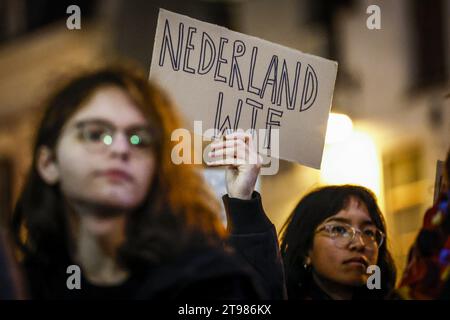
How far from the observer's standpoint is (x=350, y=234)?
408 cm

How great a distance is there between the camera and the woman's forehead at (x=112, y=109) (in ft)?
10.6

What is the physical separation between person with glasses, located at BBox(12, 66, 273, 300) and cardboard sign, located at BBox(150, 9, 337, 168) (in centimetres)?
60

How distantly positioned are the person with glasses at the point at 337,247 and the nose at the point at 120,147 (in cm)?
101

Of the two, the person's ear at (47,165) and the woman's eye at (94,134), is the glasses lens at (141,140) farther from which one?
the person's ear at (47,165)

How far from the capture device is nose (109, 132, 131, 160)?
10.5ft

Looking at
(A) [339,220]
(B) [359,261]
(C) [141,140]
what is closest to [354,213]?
(A) [339,220]

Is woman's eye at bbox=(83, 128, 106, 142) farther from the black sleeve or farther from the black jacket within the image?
the black sleeve

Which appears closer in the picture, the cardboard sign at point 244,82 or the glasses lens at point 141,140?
the glasses lens at point 141,140

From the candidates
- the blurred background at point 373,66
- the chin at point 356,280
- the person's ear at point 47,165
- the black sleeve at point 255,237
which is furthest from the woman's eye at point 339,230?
the blurred background at point 373,66

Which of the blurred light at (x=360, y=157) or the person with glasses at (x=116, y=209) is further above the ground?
the blurred light at (x=360, y=157)

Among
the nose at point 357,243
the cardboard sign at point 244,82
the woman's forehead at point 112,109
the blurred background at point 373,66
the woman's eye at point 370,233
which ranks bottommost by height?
the nose at point 357,243

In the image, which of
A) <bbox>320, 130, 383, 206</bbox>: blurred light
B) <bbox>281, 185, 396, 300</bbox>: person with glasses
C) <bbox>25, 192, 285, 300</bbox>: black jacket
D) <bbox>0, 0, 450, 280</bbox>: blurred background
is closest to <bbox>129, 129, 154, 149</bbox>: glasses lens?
<bbox>25, 192, 285, 300</bbox>: black jacket

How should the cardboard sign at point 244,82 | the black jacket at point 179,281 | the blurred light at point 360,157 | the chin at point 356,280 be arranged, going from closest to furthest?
the black jacket at point 179,281 → the cardboard sign at point 244,82 → the chin at point 356,280 → the blurred light at point 360,157
